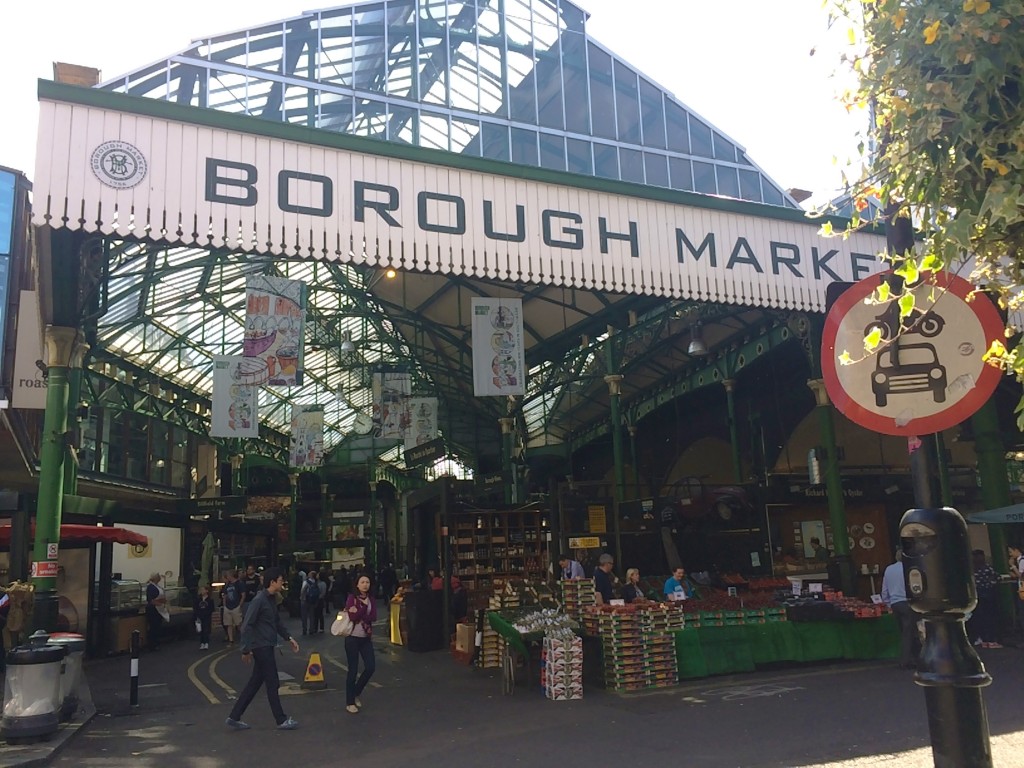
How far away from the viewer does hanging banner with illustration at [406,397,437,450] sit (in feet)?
79.8

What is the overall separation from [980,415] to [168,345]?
23539 mm

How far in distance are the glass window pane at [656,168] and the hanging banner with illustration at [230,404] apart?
13276 millimetres

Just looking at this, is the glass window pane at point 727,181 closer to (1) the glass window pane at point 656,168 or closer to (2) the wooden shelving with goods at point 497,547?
(1) the glass window pane at point 656,168

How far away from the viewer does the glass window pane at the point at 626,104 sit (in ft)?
82.3

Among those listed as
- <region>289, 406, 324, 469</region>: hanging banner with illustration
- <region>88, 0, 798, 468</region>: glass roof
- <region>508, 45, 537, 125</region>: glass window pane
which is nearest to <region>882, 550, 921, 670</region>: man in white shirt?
<region>88, 0, 798, 468</region>: glass roof

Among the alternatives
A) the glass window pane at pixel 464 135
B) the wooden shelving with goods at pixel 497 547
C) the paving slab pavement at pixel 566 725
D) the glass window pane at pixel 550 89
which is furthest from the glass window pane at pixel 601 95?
the paving slab pavement at pixel 566 725

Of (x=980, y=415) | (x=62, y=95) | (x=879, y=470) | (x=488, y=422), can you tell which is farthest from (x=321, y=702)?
(x=488, y=422)

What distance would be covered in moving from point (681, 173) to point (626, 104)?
275 cm

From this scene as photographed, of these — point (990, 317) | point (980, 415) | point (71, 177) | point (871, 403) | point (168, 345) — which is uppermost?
point (168, 345)

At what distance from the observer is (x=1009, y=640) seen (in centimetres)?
1362

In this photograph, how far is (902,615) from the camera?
11.2 m

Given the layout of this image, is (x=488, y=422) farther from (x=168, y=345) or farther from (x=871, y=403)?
(x=871, y=403)

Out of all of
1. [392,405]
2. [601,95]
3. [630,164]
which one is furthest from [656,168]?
[392,405]

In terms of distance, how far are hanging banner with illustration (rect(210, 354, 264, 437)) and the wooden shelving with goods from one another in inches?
227
